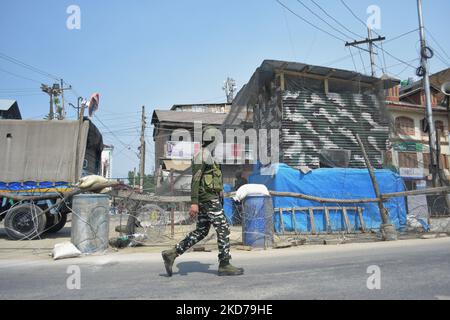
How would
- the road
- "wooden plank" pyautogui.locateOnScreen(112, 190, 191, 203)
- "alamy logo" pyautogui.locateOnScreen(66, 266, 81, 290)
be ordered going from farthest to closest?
"wooden plank" pyautogui.locateOnScreen(112, 190, 191, 203) < "alamy logo" pyautogui.locateOnScreen(66, 266, 81, 290) < the road

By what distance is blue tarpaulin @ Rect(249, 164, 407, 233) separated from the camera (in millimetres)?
11648

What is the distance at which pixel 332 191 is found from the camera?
12188mm

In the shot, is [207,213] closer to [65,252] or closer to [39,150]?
[65,252]

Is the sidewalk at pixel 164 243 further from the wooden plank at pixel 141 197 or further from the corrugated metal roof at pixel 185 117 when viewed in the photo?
the corrugated metal roof at pixel 185 117

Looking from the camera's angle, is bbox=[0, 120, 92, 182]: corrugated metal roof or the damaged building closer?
bbox=[0, 120, 92, 182]: corrugated metal roof

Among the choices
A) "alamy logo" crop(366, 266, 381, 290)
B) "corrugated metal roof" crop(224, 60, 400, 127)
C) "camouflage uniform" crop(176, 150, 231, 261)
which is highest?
"corrugated metal roof" crop(224, 60, 400, 127)

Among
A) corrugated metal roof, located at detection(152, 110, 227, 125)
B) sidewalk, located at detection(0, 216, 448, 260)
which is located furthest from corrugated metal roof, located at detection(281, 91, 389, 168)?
corrugated metal roof, located at detection(152, 110, 227, 125)

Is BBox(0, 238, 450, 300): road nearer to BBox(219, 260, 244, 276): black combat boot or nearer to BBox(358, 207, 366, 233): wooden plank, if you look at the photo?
BBox(219, 260, 244, 276): black combat boot

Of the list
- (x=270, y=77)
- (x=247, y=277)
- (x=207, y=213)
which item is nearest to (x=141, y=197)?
(x=207, y=213)

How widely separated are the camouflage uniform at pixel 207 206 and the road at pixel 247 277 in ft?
1.51

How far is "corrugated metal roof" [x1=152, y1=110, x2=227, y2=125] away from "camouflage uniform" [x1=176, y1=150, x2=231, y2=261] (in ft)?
85.8

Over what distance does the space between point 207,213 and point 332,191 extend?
8301mm
